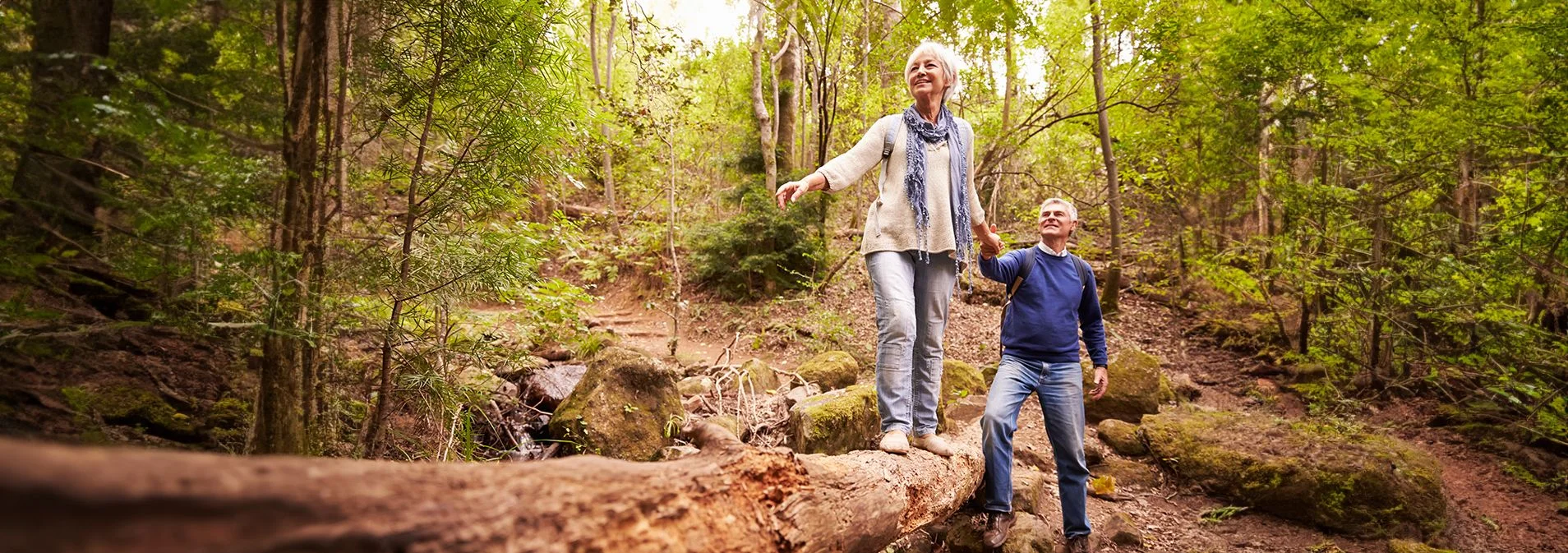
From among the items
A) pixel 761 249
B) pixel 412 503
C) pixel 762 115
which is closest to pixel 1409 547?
pixel 412 503

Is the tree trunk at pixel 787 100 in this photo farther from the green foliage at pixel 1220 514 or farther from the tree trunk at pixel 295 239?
the tree trunk at pixel 295 239

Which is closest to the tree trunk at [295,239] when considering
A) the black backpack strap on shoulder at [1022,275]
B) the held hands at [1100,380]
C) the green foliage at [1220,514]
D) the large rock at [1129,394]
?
the black backpack strap on shoulder at [1022,275]

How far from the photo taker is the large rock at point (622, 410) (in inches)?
181

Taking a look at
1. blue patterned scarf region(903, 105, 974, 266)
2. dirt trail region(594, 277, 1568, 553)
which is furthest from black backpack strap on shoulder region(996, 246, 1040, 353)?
dirt trail region(594, 277, 1568, 553)

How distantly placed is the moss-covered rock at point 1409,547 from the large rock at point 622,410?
492 cm

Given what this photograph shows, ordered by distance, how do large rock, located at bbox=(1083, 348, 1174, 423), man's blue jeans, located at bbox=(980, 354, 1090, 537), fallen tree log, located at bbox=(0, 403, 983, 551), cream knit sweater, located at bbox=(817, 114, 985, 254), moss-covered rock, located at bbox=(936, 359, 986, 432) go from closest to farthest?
1. fallen tree log, located at bbox=(0, 403, 983, 551)
2. cream knit sweater, located at bbox=(817, 114, 985, 254)
3. man's blue jeans, located at bbox=(980, 354, 1090, 537)
4. moss-covered rock, located at bbox=(936, 359, 986, 432)
5. large rock, located at bbox=(1083, 348, 1174, 423)

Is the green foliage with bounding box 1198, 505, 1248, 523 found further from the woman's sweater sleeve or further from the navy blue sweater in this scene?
the woman's sweater sleeve

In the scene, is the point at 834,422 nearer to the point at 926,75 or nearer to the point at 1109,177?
the point at 926,75

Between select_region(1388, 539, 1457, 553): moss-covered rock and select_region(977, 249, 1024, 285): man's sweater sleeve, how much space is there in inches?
121

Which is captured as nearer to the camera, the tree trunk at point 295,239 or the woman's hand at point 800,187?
the tree trunk at point 295,239

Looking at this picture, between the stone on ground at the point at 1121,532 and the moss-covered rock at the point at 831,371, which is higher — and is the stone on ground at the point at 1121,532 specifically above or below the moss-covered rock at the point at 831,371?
below

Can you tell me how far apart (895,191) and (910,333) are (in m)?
0.78

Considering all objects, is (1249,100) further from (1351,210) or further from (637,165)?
(637,165)

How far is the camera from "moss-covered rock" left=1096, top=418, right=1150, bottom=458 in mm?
5945
